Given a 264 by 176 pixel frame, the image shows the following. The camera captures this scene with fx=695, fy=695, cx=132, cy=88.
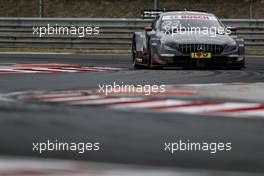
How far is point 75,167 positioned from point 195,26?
9.45m

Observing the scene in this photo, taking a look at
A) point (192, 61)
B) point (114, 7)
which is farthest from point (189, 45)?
point (114, 7)

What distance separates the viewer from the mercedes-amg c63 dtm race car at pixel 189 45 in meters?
12.4

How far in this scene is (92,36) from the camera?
20.5 metres

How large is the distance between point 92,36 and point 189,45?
839 cm

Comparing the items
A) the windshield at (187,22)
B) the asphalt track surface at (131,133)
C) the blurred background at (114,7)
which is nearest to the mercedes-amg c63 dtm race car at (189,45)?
the windshield at (187,22)

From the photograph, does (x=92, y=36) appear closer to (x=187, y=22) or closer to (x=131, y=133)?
(x=187, y=22)

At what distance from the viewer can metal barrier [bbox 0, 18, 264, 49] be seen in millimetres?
20453

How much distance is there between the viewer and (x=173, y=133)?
5363 mm

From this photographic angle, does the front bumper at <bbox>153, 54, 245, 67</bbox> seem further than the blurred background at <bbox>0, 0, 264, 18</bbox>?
No

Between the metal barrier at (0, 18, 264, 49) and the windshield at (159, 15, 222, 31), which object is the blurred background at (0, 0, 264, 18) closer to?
the metal barrier at (0, 18, 264, 49)

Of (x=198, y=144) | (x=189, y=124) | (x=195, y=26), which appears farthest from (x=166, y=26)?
(x=198, y=144)

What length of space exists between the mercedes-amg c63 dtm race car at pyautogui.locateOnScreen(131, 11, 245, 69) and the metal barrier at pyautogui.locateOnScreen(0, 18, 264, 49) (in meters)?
6.65

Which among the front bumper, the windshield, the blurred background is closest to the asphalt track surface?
the front bumper

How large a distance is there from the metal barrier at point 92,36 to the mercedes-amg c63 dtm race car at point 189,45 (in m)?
6.65
